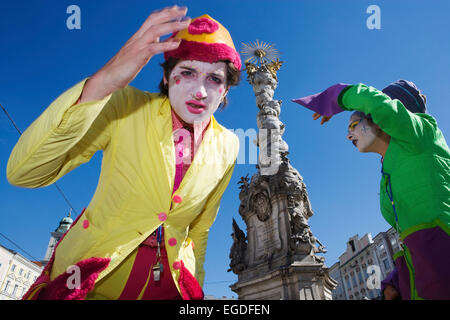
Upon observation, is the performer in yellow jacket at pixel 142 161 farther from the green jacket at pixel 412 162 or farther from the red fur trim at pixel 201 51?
the green jacket at pixel 412 162

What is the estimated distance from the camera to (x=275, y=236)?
11.2 metres

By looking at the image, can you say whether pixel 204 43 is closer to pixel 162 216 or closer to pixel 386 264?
pixel 162 216

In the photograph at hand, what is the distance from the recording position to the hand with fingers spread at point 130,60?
1163mm

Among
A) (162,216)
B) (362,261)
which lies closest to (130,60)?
(162,216)

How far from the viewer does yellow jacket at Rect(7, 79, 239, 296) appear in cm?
117

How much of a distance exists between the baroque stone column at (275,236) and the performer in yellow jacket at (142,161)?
890 centimetres

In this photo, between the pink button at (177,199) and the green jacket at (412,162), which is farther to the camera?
the green jacket at (412,162)

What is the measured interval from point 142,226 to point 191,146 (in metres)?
0.68

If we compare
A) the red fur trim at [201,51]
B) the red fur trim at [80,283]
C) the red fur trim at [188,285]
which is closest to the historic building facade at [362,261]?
the red fur trim at [188,285]

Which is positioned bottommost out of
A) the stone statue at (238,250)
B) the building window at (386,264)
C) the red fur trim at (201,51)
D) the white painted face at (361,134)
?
the white painted face at (361,134)

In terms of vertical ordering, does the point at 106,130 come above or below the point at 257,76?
below

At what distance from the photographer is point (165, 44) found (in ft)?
4.03
